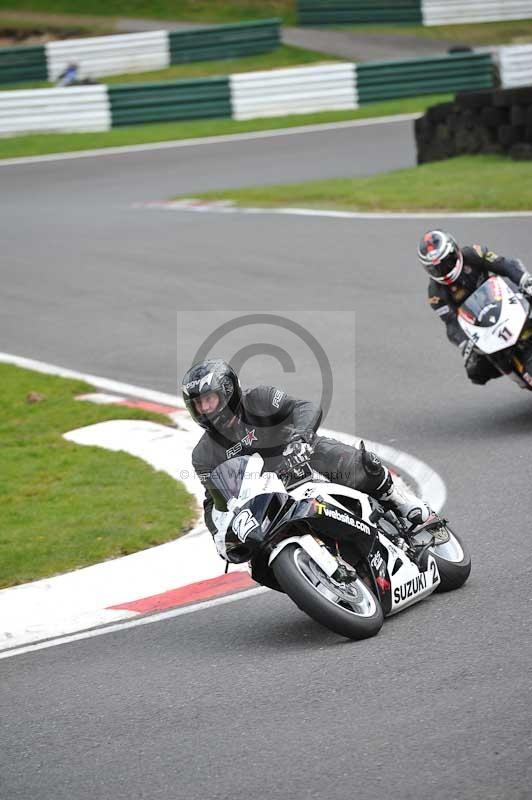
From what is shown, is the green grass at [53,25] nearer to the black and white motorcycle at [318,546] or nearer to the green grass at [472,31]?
the green grass at [472,31]

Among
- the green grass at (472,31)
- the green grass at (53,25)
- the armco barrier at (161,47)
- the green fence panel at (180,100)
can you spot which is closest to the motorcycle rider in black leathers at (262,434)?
the green fence panel at (180,100)

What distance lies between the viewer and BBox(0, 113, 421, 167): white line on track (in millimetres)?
26641

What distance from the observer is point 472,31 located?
40594mm

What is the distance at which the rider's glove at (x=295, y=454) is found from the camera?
20.8ft

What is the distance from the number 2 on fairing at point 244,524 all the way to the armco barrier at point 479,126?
15.9 meters

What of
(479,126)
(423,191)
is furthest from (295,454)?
(479,126)

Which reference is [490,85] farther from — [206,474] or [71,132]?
[206,474]

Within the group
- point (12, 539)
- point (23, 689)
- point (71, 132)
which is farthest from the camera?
point (71, 132)

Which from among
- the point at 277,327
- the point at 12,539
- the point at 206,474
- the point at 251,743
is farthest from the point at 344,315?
the point at 251,743

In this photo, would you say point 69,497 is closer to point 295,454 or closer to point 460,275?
point 295,454

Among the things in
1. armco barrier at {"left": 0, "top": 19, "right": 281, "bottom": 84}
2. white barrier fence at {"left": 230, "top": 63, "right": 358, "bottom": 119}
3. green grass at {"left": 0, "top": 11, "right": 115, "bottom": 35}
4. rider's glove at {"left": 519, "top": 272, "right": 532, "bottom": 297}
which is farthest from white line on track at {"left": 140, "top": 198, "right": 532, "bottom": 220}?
green grass at {"left": 0, "top": 11, "right": 115, "bottom": 35}

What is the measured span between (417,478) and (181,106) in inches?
874

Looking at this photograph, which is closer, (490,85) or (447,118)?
(447,118)

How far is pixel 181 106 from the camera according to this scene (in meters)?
29.9
